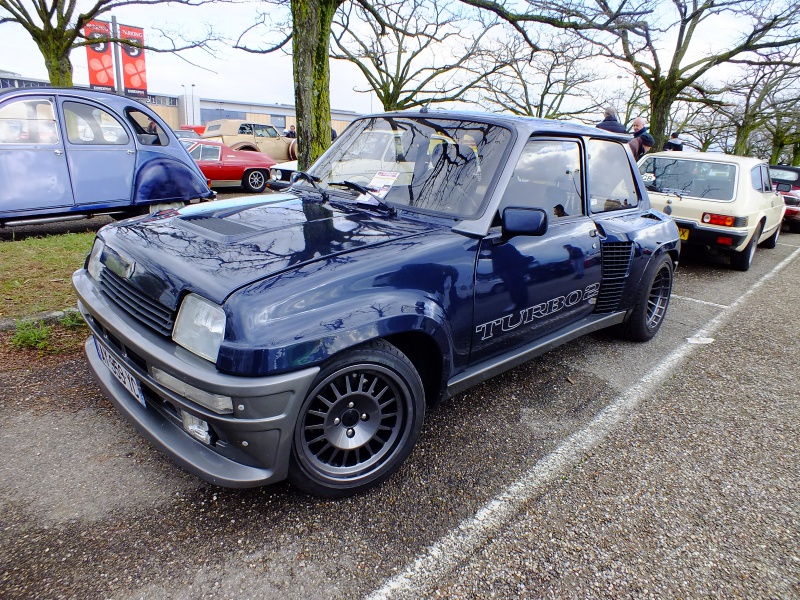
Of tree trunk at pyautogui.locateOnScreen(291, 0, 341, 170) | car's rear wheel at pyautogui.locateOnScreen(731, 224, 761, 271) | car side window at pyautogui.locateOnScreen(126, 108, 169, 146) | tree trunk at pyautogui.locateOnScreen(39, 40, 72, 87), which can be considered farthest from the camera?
tree trunk at pyautogui.locateOnScreen(39, 40, 72, 87)

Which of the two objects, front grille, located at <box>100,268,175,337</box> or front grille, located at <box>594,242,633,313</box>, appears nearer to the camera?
front grille, located at <box>100,268,175,337</box>

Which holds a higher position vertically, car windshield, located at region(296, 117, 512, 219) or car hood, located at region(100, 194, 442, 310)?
car windshield, located at region(296, 117, 512, 219)

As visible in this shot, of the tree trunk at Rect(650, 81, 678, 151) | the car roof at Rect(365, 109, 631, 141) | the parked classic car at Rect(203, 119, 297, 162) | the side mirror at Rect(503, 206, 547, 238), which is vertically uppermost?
the tree trunk at Rect(650, 81, 678, 151)

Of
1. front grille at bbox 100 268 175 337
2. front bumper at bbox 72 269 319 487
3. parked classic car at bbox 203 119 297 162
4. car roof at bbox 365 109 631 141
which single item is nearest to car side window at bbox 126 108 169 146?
car roof at bbox 365 109 631 141

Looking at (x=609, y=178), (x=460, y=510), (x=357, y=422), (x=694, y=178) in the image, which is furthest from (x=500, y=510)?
(x=694, y=178)

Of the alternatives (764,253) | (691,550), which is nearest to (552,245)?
(691,550)

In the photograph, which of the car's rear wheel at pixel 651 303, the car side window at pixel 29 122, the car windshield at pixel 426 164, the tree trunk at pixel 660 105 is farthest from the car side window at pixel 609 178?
the tree trunk at pixel 660 105

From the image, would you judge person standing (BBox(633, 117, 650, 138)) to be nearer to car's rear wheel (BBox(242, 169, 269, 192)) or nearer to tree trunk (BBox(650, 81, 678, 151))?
tree trunk (BBox(650, 81, 678, 151))

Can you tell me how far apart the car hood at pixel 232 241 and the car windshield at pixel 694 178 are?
18.4 ft

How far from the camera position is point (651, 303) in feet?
13.9

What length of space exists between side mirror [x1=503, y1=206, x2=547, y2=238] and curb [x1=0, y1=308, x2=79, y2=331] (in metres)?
3.22

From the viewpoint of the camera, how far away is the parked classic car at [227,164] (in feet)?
37.2

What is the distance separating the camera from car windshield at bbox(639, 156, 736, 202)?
21.8 ft

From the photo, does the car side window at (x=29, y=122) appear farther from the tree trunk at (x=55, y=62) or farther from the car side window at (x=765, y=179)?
the car side window at (x=765, y=179)
